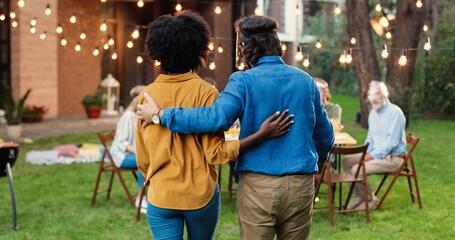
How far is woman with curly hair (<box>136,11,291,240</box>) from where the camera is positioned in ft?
9.54

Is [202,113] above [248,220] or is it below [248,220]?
above

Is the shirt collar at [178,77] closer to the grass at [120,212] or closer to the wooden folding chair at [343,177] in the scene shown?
the grass at [120,212]

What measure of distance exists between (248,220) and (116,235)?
116 inches

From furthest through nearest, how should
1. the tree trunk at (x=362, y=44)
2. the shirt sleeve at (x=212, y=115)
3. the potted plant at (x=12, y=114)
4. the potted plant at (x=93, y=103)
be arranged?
the potted plant at (x=93, y=103) < the tree trunk at (x=362, y=44) < the potted plant at (x=12, y=114) < the shirt sleeve at (x=212, y=115)

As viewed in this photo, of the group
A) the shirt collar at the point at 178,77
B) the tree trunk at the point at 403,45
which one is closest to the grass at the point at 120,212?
the shirt collar at the point at 178,77

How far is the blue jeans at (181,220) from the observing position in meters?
2.96

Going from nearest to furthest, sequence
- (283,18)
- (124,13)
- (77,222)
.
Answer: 1. (77,222)
2. (124,13)
3. (283,18)

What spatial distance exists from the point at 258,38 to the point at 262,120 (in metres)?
0.35

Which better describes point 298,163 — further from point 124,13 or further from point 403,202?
point 124,13

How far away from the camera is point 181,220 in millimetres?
3000

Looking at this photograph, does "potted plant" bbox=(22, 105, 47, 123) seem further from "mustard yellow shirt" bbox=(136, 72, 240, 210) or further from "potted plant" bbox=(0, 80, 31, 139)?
"mustard yellow shirt" bbox=(136, 72, 240, 210)

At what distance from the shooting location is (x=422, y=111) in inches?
640

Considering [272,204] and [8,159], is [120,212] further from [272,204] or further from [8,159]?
[272,204]

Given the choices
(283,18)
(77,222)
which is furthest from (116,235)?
(283,18)
